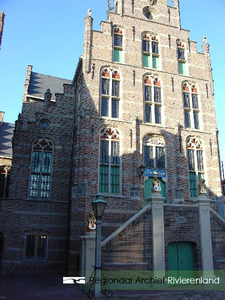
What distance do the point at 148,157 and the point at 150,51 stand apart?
7.36 m

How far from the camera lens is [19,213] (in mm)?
15406

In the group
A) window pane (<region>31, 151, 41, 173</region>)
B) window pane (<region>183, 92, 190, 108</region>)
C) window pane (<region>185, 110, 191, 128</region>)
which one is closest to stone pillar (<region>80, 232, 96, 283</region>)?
window pane (<region>31, 151, 41, 173</region>)

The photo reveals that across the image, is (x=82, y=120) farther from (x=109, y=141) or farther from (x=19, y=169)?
(x=19, y=169)

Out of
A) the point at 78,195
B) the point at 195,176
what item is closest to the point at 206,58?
the point at 195,176

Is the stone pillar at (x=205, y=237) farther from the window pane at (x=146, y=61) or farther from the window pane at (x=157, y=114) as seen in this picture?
the window pane at (x=146, y=61)

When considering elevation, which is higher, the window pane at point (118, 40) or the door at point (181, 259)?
the window pane at point (118, 40)

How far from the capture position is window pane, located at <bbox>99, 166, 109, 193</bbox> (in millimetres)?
15062

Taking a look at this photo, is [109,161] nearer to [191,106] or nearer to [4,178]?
[191,106]

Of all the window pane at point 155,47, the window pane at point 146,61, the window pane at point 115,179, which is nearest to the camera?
the window pane at point 115,179

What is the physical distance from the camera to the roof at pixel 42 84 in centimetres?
2369

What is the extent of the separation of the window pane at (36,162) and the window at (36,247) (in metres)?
3.79

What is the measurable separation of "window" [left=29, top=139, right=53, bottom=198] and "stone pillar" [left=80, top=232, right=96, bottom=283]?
6301 mm

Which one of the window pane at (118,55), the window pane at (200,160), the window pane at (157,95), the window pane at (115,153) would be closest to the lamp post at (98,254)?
the window pane at (115,153)

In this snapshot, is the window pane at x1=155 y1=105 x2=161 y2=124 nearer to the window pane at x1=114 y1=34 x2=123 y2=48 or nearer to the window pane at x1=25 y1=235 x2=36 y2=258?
the window pane at x1=114 y1=34 x2=123 y2=48
